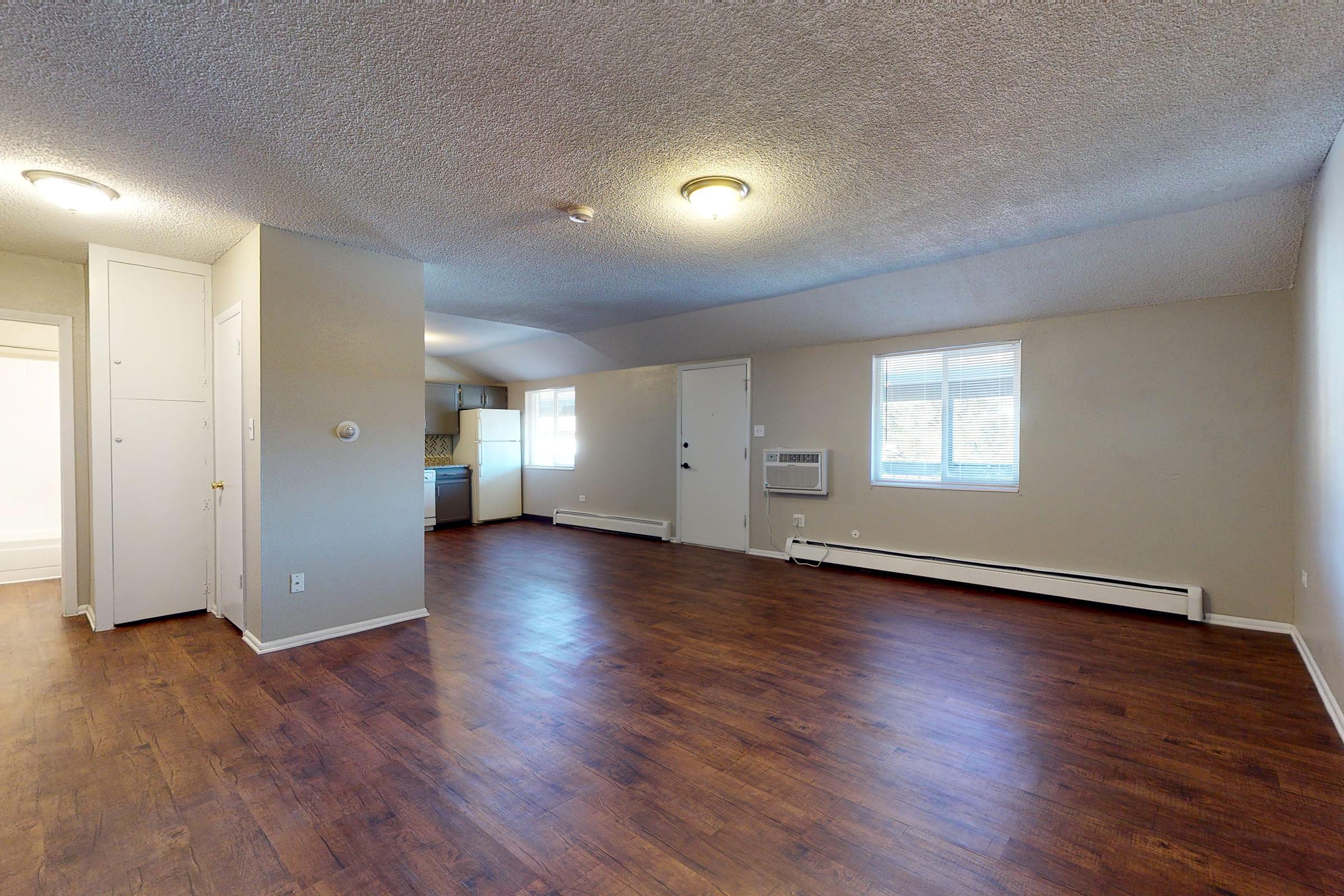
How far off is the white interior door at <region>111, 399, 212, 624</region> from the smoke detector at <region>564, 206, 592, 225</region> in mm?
2954

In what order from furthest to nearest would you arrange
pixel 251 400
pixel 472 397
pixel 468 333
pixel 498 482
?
pixel 472 397, pixel 498 482, pixel 468 333, pixel 251 400

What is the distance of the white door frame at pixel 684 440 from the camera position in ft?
20.8

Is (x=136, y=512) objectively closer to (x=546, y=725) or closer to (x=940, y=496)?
(x=546, y=725)

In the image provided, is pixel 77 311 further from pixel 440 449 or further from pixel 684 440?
pixel 684 440

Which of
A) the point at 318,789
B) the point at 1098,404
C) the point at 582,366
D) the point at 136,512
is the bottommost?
the point at 318,789

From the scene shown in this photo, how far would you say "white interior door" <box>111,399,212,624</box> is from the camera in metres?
3.79

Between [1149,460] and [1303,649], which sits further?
[1149,460]

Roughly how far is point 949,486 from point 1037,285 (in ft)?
5.59


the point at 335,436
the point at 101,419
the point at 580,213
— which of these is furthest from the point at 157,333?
the point at 580,213

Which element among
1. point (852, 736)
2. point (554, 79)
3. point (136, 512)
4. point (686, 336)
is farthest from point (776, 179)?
point (136, 512)

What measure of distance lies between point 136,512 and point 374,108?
132 inches

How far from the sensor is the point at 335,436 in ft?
11.7

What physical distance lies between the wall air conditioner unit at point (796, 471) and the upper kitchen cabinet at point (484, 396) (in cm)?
480

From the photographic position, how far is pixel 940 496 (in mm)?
5059
